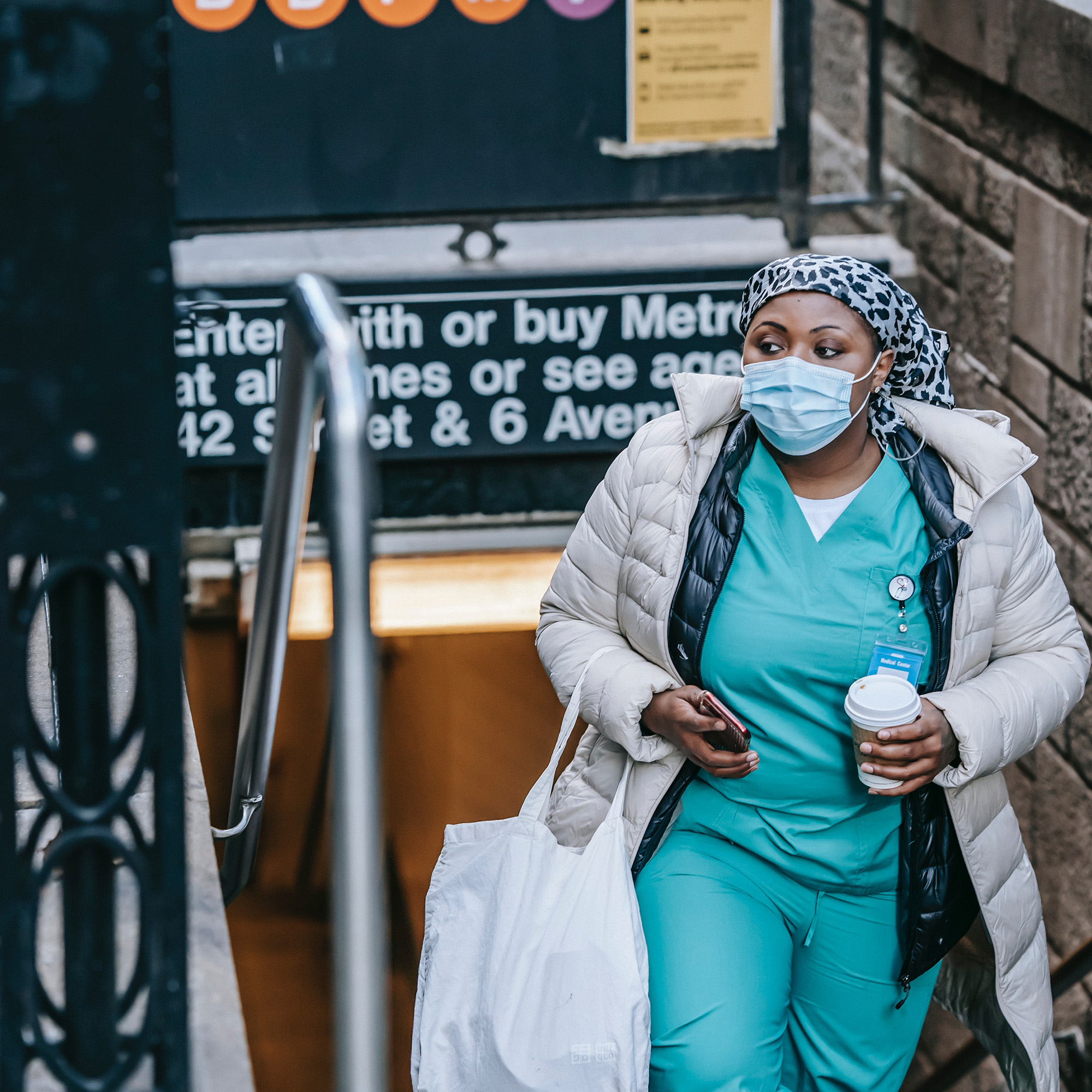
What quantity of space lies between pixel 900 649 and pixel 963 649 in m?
0.11

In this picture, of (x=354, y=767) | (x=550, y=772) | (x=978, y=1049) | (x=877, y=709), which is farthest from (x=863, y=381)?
(x=978, y=1049)

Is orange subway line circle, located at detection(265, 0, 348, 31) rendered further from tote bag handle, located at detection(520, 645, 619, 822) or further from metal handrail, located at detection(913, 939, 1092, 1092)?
metal handrail, located at detection(913, 939, 1092, 1092)

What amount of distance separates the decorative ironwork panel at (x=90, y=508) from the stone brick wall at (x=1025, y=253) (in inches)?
122

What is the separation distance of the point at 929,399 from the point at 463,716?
3047 millimetres

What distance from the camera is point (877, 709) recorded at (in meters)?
2.12

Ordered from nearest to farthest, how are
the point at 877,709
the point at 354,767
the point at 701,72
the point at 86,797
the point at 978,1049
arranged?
1. the point at 354,767
2. the point at 86,797
3. the point at 877,709
4. the point at 978,1049
5. the point at 701,72

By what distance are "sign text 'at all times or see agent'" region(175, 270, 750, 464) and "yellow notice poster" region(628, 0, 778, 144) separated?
43 cm

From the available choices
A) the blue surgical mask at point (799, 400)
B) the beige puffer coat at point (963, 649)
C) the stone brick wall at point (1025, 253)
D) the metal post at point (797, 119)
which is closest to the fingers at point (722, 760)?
the beige puffer coat at point (963, 649)

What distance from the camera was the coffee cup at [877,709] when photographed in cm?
212

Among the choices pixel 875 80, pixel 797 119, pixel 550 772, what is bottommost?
pixel 550 772

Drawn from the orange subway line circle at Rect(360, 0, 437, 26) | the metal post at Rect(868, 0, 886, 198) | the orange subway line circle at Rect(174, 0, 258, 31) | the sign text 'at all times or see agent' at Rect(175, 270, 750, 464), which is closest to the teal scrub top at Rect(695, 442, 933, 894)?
the sign text 'at all times or see agent' at Rect(175, 270, 750, 464)

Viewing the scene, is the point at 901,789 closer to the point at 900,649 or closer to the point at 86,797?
the point at 900,649

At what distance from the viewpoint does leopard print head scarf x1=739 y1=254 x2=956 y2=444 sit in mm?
2311

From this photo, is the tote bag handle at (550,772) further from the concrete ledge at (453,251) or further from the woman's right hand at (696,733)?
the concrete ledge at (453,251)
